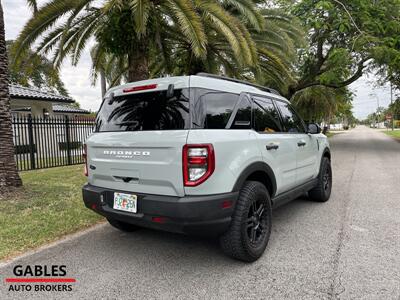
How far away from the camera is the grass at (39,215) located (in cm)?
368

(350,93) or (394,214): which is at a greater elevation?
(350,93)

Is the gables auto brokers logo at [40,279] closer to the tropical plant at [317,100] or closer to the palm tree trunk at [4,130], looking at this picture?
the palm tree trunk at [4,130]

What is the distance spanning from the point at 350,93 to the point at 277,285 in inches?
1023

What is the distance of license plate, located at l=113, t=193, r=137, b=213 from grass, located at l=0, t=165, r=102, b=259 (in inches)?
59.2

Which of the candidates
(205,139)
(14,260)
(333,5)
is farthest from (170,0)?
(333,5)

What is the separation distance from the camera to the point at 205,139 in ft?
8.46

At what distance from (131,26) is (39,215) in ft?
15.8

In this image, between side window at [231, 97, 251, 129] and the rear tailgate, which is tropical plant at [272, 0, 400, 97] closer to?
side window at [231, 97, 251, 129]

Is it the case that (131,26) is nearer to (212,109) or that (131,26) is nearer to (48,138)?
(212,109)

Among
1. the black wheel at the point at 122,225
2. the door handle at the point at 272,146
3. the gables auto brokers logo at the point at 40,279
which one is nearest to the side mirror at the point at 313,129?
the door handle at the point at 272,146

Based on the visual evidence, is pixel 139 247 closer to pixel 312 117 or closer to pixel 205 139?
pixel 205 139

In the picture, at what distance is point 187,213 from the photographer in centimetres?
253

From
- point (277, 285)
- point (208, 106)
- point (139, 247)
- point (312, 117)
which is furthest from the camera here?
point (312, 117)

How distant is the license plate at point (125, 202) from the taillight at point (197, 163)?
67 cm
